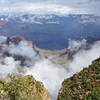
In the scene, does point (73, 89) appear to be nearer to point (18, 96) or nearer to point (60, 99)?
point (60, 99)

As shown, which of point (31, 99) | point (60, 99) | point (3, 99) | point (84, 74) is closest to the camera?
point (3, 99)

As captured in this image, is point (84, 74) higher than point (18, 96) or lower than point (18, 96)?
lower

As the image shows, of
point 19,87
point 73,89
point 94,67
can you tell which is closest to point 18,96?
point 19,87

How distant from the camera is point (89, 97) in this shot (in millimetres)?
25062

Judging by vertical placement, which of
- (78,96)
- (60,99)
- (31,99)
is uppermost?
(31,99)

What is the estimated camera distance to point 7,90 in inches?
983

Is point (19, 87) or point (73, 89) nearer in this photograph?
point (19, 87)

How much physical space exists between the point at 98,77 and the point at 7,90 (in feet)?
58.8

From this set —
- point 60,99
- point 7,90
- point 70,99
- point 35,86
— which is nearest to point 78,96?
point 70,99

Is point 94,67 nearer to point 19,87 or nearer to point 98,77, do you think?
point 98,77

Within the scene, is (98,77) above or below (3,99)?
below

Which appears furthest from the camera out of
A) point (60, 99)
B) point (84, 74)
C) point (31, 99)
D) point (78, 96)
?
point (84, 74)

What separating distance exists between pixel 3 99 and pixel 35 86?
11642 millimetres

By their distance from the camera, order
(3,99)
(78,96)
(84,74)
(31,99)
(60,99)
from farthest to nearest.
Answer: (84,74)
(60,99)
(78,96)
(31,99)
(3,99)
